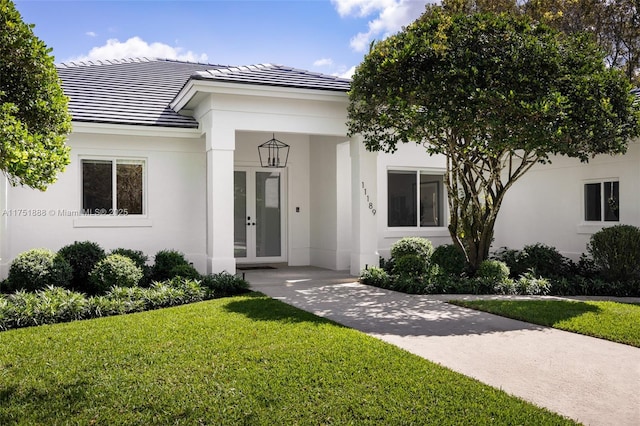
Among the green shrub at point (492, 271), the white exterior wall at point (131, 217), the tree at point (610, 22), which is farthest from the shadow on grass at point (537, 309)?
the tree at point (610, 22)

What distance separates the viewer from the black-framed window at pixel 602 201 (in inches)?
499

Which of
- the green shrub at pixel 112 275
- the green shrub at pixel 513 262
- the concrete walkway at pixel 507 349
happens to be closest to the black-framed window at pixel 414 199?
the green shrub at pixel 513 262

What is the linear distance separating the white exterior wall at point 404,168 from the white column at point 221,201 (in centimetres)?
469

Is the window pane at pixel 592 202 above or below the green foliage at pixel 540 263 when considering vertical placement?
above

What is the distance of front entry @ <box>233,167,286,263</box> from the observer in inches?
595

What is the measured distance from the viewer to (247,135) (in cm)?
1494

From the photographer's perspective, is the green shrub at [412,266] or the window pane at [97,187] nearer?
the green shrub at [412,266]

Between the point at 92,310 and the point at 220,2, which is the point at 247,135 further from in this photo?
the point at 92,310

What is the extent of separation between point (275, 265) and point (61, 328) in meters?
8.11

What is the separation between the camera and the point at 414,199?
15188mm

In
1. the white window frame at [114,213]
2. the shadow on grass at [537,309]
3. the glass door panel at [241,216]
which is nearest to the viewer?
the shadow on grass at [537,309]

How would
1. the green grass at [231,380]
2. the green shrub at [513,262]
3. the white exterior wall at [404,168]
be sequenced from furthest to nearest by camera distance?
the white exterior wall at [404,168], the green shrub at [513,262], the green grass at [231,380]

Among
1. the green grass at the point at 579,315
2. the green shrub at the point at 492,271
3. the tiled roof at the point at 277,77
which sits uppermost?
the tiled roof at the point at 277,77

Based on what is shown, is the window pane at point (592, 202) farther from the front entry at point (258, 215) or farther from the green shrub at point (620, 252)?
the front entry at point (258, 215)
